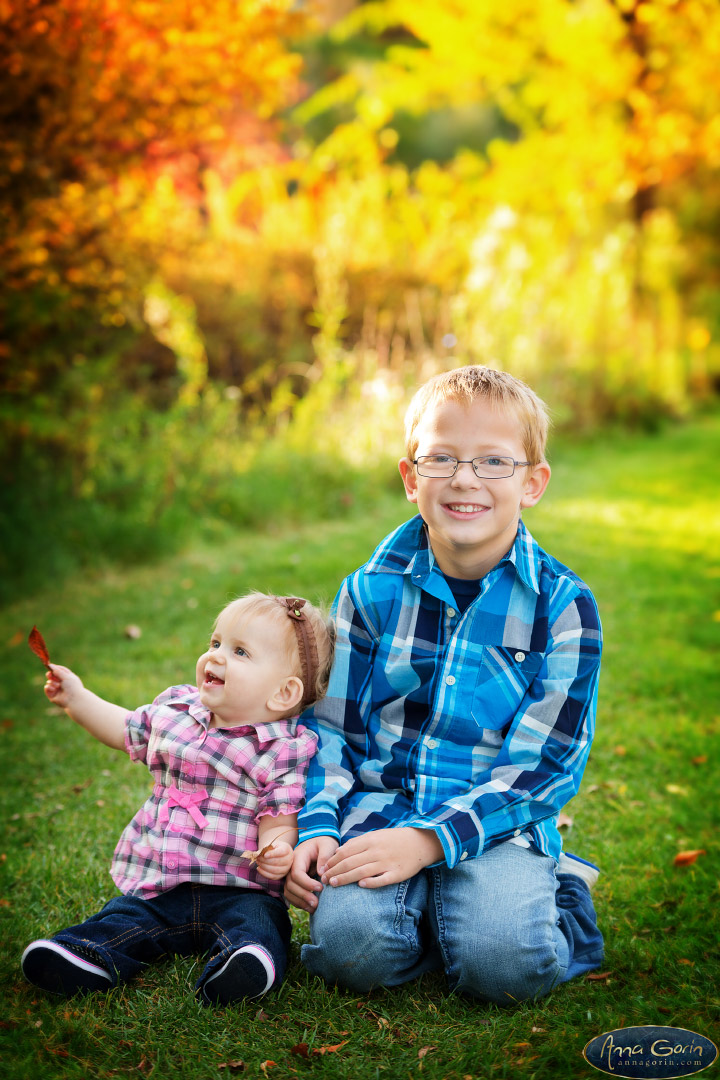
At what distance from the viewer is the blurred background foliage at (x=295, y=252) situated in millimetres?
4746

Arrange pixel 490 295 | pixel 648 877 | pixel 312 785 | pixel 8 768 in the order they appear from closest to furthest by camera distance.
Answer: pixel 312 785 → pixel 648 877 → pixel 8 768 → pixel 490 295

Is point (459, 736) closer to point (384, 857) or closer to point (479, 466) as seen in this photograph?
point (384, 857)

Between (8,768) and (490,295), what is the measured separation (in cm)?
601

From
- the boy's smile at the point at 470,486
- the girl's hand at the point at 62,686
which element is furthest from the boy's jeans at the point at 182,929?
the boy's smile at the point at 470,486

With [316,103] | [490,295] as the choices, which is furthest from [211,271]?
[316,103]

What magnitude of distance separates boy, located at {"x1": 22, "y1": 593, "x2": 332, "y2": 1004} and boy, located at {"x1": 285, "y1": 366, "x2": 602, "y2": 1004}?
70 millimetres

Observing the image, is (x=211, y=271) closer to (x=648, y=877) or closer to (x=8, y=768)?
(x=8, y=768)

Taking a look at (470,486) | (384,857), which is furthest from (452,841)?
(470,486)

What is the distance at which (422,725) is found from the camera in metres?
2.17

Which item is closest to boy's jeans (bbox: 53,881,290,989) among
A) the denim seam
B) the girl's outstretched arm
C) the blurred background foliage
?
the denim seam

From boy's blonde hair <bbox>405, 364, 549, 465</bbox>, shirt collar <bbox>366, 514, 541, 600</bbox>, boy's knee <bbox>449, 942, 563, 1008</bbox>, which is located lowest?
boy's knee <bbox>449, 942, 563, 1008</bbox>

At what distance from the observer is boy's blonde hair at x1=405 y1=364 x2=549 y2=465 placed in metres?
2.17

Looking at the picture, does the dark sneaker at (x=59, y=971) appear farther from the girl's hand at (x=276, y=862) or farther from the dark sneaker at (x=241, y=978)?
the girl's hand at (x=276, y=862)

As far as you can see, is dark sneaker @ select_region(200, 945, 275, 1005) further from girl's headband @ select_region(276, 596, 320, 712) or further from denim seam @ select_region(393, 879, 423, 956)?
girl's headband @ select_region(276, 596, 320, 712)
